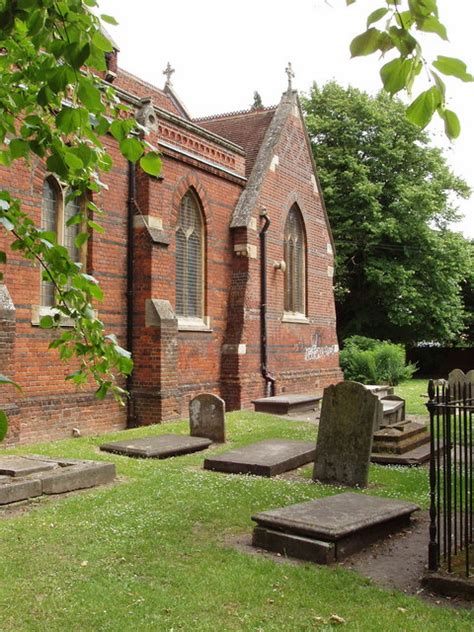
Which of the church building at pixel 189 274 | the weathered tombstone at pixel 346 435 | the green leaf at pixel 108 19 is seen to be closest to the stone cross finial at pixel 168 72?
the church building at pixel 189 274

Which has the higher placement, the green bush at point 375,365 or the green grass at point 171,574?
the green bush at point 375,365

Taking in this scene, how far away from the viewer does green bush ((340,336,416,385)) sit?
25031mm

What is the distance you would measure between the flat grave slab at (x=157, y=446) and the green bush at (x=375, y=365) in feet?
47.1

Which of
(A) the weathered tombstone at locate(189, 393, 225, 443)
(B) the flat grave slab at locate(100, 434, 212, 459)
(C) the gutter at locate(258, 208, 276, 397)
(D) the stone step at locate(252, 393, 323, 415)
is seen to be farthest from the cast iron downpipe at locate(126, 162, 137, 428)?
(C) the gutter at locate(258, 208, 276, 397)

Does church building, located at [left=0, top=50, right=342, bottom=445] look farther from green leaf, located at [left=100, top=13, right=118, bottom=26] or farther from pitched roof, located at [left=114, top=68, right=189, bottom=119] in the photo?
green leaf, located at [left=100, top=13, right=118, bottom=26]

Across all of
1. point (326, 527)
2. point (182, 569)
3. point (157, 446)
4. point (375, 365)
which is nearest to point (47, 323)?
point (182, 569)

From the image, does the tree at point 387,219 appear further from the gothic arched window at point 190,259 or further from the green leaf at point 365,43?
the green leaf at point 365,43

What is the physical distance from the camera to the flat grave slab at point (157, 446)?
10531 mm

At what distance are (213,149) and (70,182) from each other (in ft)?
50.7

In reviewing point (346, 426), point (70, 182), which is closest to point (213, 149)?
point (346, 426)

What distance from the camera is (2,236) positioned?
11102 mm

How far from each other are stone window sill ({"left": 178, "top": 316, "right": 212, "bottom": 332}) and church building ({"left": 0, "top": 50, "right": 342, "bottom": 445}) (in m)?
0.06

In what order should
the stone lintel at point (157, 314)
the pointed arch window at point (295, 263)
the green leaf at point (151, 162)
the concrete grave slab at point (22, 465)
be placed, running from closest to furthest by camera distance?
the green leaf at point (151, 162) < the concrete grave slab at point (22, 465) < the stone lintel at point (157, 314) < the pointed arch window at point (295, 263)

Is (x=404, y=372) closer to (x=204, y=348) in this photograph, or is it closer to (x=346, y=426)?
(x=204, y=348)
